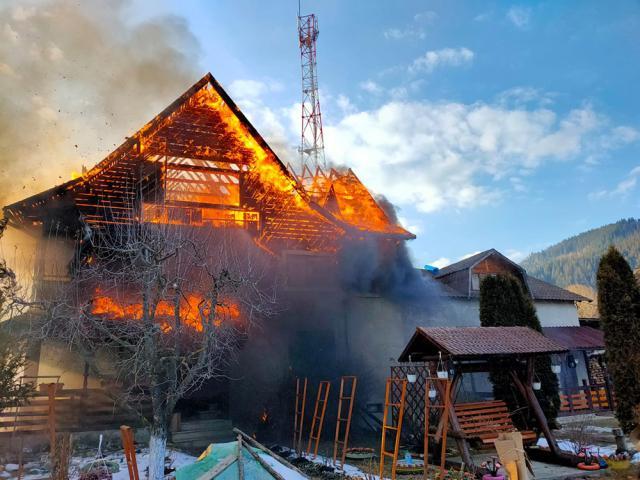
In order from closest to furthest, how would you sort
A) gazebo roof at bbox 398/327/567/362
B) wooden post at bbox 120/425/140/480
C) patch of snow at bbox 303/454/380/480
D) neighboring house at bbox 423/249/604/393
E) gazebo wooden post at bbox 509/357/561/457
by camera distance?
wooden post at bbox 120/425/140/480, patch of snow at bbox 303/454/380/480, gazebo roof at bbox 398/327/567/362, gazebo wooden post at bbox 509/357/561/457, neighboring house at bbox 423/249/604/393

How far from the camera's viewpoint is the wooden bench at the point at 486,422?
11.5 m

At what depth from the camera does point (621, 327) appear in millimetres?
14031

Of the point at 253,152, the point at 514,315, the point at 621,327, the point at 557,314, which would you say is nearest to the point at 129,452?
the point at 253,152

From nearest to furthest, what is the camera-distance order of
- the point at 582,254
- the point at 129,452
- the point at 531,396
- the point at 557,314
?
the point at 129,452 < the point at 531,396 < the point at 557,314 < the point at 582,254

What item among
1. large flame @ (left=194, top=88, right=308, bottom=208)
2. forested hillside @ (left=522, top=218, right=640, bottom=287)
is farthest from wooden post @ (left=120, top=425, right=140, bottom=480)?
forested hillside @ (left=522, top=218, right=640, bottom=287)

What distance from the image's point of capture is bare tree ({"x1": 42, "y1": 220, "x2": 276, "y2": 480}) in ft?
35.5

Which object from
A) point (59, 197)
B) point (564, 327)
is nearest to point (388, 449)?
point (59, 197)

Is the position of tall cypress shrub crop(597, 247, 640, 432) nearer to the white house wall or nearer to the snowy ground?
A: the snowy ground

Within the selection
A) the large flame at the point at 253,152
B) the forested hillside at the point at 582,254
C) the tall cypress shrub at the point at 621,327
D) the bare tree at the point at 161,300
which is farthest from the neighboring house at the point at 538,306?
the forested hillside at the point at 582,254

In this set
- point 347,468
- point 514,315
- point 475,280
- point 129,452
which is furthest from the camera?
point 475,280

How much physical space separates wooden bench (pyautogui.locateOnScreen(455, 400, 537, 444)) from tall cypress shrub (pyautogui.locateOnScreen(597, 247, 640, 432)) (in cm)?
357

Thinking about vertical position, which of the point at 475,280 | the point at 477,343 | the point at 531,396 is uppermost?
Result: the point at 475,280

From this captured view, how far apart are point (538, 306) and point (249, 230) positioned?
748 inches

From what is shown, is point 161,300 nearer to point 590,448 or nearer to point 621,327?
point 590,448
